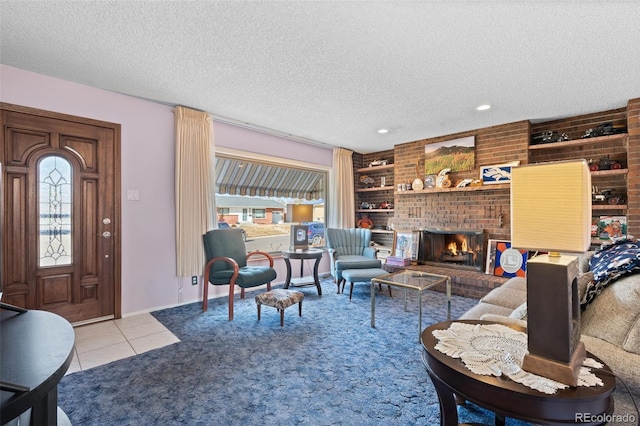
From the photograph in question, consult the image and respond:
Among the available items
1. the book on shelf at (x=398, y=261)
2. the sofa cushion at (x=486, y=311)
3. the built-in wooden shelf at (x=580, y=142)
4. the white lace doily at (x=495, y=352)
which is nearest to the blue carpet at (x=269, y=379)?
the sofa cushion at (x=486, y=311)

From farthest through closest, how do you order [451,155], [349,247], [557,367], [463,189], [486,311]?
1. [349,247]
2. [451,155]
3. [463,189]
4. [486,311]
5. [557,367]

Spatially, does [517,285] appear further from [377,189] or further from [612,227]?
[377,189]

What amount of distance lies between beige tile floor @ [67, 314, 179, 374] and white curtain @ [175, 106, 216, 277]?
0.75m

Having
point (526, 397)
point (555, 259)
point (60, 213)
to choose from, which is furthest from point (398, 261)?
point (60, 213)

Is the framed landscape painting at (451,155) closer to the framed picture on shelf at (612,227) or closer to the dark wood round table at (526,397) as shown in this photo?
the framed picture on shelf at (612,227)

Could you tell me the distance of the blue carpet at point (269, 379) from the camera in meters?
1.70

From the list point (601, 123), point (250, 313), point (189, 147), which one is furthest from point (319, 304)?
point (601, 123)

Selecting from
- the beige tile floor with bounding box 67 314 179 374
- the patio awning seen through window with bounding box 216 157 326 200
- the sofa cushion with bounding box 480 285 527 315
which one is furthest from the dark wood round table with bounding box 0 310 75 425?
the patio awning seen through window with bounding box 216 157 326 200

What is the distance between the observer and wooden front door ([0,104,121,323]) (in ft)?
8.73

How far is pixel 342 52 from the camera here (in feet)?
7.75

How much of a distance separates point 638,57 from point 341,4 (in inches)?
101

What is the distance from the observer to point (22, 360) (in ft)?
2.77

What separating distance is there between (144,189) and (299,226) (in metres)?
2.03

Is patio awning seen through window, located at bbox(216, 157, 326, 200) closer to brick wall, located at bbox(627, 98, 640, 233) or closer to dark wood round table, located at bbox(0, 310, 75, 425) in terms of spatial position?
dark wood round table, located at bbox(0, 310, 75, 425)
